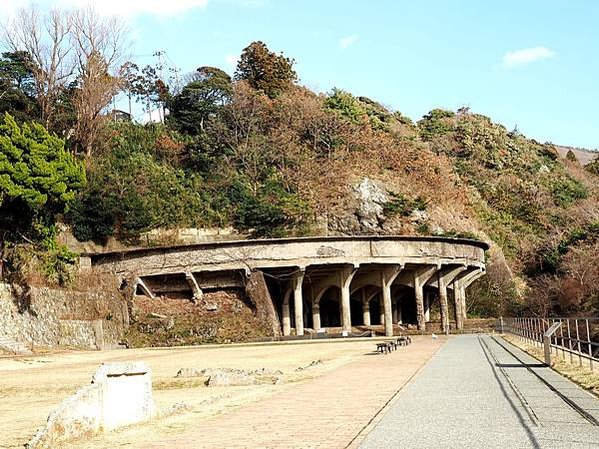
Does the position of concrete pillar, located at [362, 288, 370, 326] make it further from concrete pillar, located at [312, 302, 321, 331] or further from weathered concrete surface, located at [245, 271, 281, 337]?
weathered concrete surface, located at [245, 271, 281, 337]

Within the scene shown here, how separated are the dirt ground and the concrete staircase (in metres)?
1.31

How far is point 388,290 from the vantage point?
46.9 m

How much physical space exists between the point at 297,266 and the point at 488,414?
33968 mm

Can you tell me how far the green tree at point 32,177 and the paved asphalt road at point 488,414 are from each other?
878 inches

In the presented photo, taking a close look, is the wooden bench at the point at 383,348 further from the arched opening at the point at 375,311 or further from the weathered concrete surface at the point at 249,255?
the arched opening at the point at 375,311

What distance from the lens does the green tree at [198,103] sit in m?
71.1

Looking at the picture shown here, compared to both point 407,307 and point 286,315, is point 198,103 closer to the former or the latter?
point 407,307

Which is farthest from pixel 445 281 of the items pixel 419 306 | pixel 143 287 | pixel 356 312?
pixel 143 287

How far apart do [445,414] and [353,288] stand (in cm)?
4069

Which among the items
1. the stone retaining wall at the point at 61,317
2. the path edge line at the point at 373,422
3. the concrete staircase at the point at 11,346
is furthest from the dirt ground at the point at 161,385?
the stone retaining wall at the point at 61,317

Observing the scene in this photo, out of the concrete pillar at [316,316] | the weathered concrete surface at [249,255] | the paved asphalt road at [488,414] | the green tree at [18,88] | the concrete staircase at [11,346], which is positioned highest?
the green tree at [18,88]

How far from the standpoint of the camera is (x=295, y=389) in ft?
49.8

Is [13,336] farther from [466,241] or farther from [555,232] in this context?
[555,232]

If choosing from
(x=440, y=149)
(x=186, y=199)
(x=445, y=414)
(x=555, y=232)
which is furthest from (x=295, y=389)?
(x=440, y=149)
